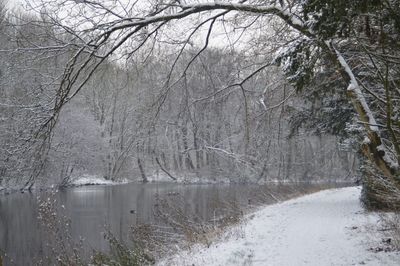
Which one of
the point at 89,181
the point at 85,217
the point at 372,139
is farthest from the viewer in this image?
the point at 89,181

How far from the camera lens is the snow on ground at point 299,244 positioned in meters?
7.63

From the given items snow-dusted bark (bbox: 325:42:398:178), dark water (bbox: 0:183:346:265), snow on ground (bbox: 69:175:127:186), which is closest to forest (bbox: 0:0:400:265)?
snow-dusted bark (bbox: 325:42:398:178)

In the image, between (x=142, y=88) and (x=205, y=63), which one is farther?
(x=142, y=88)

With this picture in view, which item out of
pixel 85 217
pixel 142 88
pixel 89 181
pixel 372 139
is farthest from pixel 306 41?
pixel 89 181

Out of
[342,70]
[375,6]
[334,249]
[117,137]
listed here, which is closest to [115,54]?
[342,70]

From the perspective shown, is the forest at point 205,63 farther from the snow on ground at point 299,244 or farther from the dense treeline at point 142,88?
the snow on ground at point 299,244

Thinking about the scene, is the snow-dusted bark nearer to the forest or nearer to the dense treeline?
the forest

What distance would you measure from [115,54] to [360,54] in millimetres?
2995

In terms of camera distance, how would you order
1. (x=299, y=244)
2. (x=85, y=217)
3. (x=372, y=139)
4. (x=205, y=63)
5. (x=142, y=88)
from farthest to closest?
(x=85, y=217)
(x=299, y=244)
(x=142, y=88)
(x=205, y=63)
(x=372, y=139)

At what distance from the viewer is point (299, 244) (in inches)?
357

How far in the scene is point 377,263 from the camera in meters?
7.07

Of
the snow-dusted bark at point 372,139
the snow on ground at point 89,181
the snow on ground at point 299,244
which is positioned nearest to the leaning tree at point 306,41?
the snow-dusted bark at point 372,139

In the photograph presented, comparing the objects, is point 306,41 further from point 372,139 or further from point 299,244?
point 299,244

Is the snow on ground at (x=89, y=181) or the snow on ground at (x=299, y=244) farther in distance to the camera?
the snow on ground at (x=89, y=181)
